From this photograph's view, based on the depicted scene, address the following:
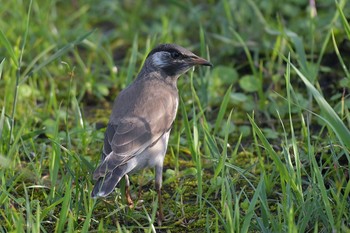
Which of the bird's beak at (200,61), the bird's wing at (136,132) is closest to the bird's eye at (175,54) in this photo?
the bird's beak at (200,61)

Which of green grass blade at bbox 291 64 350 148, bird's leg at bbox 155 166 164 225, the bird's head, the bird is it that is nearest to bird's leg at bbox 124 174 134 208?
the bird

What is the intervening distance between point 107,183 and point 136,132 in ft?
1.87

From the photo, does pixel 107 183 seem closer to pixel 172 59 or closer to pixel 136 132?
pixel 136 132

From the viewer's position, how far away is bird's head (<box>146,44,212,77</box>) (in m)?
5.83

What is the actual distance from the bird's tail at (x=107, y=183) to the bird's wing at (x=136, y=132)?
4cm

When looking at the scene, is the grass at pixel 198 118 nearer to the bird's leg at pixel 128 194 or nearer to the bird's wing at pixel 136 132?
the bird's leg at pixel 128 194

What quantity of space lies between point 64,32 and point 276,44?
235 centimetres

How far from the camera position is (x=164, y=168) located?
5750mm

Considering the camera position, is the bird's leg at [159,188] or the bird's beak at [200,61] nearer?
the bird's leg at [159,188]

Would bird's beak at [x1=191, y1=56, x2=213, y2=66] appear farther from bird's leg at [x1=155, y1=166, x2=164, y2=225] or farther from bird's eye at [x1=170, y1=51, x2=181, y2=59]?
bird's leg at [x1=155, y1=166, x2=164, y2=225]

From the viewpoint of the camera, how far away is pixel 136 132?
5078mm

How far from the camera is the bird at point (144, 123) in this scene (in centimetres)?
480

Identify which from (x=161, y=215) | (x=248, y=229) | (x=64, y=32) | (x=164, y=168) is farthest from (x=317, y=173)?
(x=64, y=32)

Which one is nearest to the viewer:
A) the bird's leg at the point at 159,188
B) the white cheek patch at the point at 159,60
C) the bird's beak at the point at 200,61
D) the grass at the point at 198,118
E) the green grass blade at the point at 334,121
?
the green grass blade at the point at 334,121
